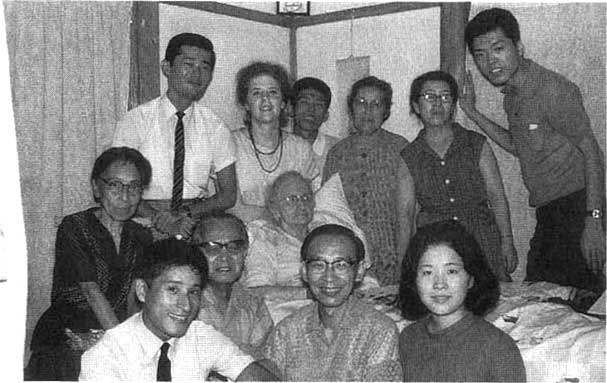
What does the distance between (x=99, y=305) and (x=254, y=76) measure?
556 millimetres

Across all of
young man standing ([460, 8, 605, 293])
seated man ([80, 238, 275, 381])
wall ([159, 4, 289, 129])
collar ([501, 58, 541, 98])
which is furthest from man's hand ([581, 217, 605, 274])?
wall ([159, 4, 289, 129])

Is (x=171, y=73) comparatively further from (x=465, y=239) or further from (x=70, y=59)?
(x=465, y=239)

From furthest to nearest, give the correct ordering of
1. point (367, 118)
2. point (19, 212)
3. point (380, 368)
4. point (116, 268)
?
1. point (367, 118)
2. point (116, 268)
3. point (380, 368)
4. point (19, 212)

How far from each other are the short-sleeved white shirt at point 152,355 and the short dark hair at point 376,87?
700 millimetres

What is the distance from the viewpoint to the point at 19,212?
114 cm

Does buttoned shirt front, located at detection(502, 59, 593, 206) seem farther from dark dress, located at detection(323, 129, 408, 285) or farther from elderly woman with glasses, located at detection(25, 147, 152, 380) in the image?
elderly woman with glasses, located at detection(25, 147, 152, 380)

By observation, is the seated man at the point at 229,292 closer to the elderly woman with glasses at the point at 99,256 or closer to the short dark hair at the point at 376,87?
the elderly woman with glasses at the point at 99,256

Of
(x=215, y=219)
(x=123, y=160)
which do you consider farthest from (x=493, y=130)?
(x=123, y=160)

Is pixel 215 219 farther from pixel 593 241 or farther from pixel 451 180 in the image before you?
pixel 593 241

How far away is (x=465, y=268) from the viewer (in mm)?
1275

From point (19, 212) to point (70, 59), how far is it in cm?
60

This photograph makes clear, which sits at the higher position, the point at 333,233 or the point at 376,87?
the point at 376,87

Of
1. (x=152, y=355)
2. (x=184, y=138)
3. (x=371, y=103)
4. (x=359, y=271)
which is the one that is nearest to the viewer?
(x=152, y=355)

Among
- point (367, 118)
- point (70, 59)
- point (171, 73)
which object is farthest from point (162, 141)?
point (367, 118)
